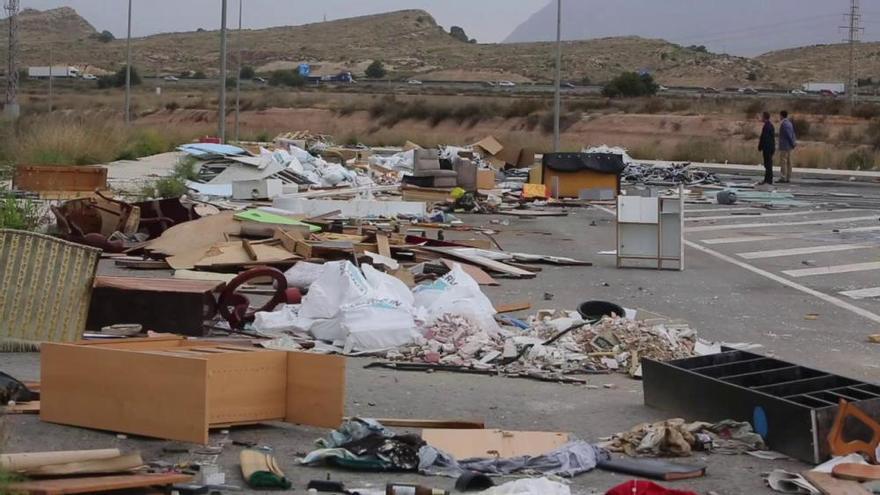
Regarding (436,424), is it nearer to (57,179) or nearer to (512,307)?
(512,307)

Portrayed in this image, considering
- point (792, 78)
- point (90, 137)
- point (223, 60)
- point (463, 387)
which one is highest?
point (792, 78)

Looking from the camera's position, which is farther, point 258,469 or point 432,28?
point 432,28

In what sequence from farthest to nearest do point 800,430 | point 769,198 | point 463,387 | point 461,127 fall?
point 461,127
point 769,198
point 463,387
point 800,430

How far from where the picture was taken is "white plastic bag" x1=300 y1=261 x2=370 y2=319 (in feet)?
35.6

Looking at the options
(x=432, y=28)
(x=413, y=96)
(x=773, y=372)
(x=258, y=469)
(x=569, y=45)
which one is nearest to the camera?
(x=258, y=469)

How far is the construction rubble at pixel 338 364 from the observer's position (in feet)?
22.7

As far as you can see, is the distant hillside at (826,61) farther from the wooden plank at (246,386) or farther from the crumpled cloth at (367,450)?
the crumpled cloth at (367,450)

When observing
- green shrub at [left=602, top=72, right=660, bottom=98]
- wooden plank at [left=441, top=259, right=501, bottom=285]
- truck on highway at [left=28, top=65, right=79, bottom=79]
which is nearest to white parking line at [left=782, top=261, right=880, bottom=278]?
wooden plank at [left=441, top=259, right=501, bottom=285]

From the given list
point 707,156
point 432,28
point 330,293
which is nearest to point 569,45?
point 432,28

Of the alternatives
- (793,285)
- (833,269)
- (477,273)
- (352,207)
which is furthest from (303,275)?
(352,207)

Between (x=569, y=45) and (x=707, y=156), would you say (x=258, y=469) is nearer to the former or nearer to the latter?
(x=707, y=156)

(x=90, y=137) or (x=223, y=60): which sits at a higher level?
(x=223, y=60)

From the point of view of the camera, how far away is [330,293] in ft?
36.0

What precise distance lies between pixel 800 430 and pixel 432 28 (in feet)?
557
